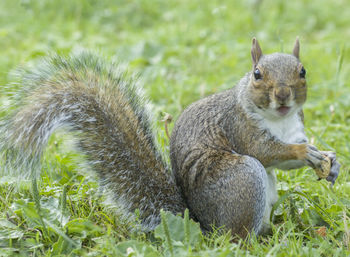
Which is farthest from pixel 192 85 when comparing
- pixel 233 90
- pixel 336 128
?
pixel 233 90

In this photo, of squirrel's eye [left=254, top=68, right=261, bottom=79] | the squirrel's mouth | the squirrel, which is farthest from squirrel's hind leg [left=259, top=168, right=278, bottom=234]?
squirrel's eye [left=254, top=68, right=261, bottom=79]

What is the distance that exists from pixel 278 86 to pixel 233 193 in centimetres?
44

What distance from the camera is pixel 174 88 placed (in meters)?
3.62

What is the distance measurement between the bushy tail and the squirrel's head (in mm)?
456

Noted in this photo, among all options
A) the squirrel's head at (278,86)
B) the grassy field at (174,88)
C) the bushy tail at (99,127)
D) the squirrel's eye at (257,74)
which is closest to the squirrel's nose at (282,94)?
the squirrel's head at (278,86)

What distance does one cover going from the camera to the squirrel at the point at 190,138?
6.47 feet

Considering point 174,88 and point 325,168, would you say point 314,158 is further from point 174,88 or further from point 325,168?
point 174,88

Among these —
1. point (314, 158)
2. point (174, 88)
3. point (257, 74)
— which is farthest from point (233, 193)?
point (174, 88)

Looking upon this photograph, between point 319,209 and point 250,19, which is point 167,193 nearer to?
point 319,209

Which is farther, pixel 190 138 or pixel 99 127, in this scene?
pixel 190 138

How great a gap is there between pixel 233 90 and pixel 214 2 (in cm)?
330

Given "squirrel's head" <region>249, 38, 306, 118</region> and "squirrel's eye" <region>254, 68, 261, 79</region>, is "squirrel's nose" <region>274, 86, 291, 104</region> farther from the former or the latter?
"squirrel's eye" <region>254, 68, 261, 79</region>

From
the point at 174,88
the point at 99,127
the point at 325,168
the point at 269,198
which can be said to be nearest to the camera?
the point at 99,127

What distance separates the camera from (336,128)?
3018 millimetres
